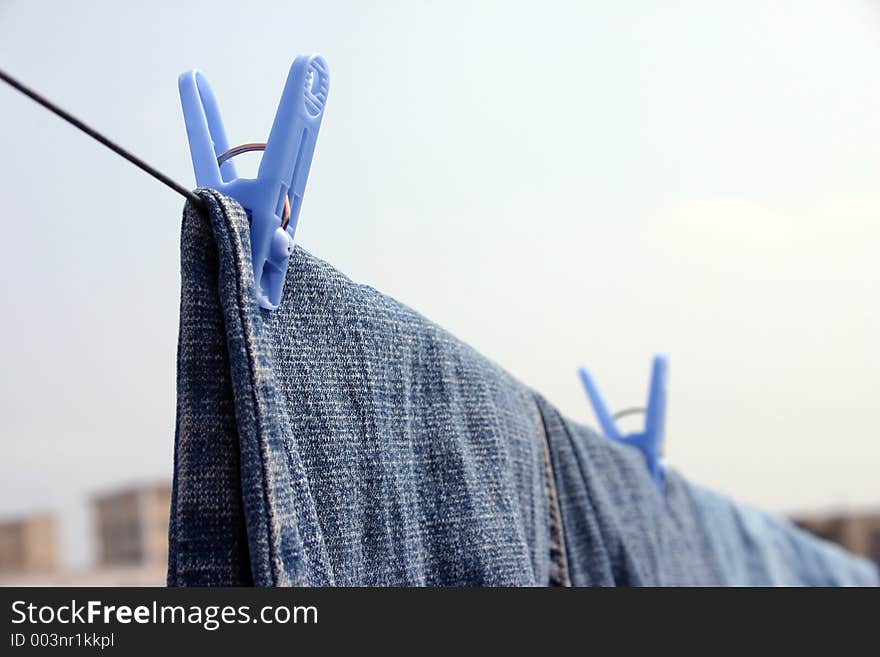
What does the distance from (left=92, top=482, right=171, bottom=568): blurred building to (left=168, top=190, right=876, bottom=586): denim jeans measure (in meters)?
6.32

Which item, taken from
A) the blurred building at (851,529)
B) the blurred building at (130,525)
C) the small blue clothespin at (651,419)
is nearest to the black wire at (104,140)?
the small blue clothespin at (651,419)

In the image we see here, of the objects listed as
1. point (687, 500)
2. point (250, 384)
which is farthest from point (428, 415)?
point (687, 500)

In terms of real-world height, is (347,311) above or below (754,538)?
above

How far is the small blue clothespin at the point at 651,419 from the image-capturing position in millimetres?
1063

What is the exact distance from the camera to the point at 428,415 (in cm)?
49

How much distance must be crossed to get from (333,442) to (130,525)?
23.8ft

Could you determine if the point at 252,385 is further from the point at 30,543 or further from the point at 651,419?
the point at 30,543

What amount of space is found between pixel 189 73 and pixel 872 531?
18.2ft

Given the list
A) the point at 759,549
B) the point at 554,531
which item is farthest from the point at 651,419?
the point at 759,549

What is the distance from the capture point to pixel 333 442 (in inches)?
15.5

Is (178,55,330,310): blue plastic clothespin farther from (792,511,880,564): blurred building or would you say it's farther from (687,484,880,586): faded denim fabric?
(792,511,880,564): blurred building

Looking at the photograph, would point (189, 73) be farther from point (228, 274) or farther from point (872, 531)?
point (872, 531)

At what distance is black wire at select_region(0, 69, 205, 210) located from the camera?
0.26 meters

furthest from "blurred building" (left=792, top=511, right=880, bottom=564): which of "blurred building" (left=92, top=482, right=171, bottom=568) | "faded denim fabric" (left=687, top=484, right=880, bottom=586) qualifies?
"blurred building" (left=92, top=482, right=171, bottom=568)
